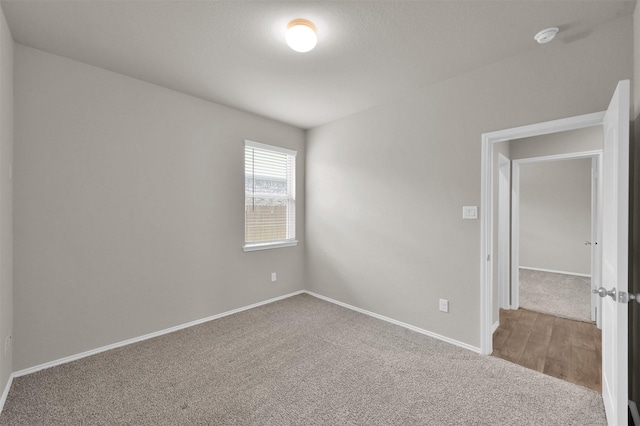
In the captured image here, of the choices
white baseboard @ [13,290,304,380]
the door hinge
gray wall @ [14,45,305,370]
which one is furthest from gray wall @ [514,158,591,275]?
gray wall @ [14,45,305,370]

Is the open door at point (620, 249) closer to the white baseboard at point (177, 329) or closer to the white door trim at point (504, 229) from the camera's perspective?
the white baseboard at point (177, 329)

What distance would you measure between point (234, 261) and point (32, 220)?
75.0 inches

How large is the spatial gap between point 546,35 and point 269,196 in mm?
3272

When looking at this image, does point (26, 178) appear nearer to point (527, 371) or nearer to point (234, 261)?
point (234, 261)

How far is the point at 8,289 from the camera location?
2078 millimetres

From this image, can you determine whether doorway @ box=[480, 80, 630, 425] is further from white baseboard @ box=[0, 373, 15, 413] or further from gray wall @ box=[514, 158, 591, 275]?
gray wall @ box=[514, 158, 591, 275]

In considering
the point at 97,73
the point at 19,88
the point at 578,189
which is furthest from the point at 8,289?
the point at 578,189

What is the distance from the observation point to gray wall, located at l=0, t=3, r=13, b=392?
1896mm

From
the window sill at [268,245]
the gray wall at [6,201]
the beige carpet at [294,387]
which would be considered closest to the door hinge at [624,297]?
the beige carpet at [294,387]

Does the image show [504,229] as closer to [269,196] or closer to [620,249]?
[620,249]

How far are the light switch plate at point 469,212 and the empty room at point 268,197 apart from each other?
0.07 feet

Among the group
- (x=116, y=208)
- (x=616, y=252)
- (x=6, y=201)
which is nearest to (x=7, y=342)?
(x=6, y=201)

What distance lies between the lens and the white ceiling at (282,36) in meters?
1.81

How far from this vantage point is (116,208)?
8.84ft
